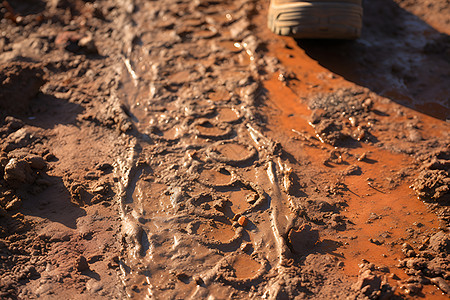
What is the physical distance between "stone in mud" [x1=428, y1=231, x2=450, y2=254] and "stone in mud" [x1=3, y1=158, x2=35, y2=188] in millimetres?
3010

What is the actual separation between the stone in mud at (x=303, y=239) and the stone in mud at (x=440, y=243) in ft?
2.50

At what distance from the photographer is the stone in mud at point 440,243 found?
2777 millimetres

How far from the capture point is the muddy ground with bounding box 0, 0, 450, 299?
2.77 meters

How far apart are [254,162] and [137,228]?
1.12 metres

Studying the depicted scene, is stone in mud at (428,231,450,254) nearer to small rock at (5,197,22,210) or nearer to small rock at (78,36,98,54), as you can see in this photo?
small rock at (5,197,22,210)

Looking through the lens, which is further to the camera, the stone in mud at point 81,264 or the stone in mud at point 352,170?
the stone in mud at point 352,170

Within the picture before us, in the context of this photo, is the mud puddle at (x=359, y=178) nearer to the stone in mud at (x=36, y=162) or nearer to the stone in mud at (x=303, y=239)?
the stone in mud at (x=303, y=239)

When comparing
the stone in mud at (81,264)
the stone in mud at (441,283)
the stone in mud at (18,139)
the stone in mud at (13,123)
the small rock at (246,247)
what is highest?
the stone in mud at (13,123)

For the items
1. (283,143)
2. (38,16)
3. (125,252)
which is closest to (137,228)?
(125,252)

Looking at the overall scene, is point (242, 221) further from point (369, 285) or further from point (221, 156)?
point (369, 285)

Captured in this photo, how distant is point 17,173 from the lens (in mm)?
3227

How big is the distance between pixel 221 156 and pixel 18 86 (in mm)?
2173

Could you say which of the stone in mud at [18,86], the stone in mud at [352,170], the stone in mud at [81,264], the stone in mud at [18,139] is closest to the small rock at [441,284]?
the stone in mud at [352,170]

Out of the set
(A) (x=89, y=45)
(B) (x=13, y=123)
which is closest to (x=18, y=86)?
(B) (x=13, y=123)
